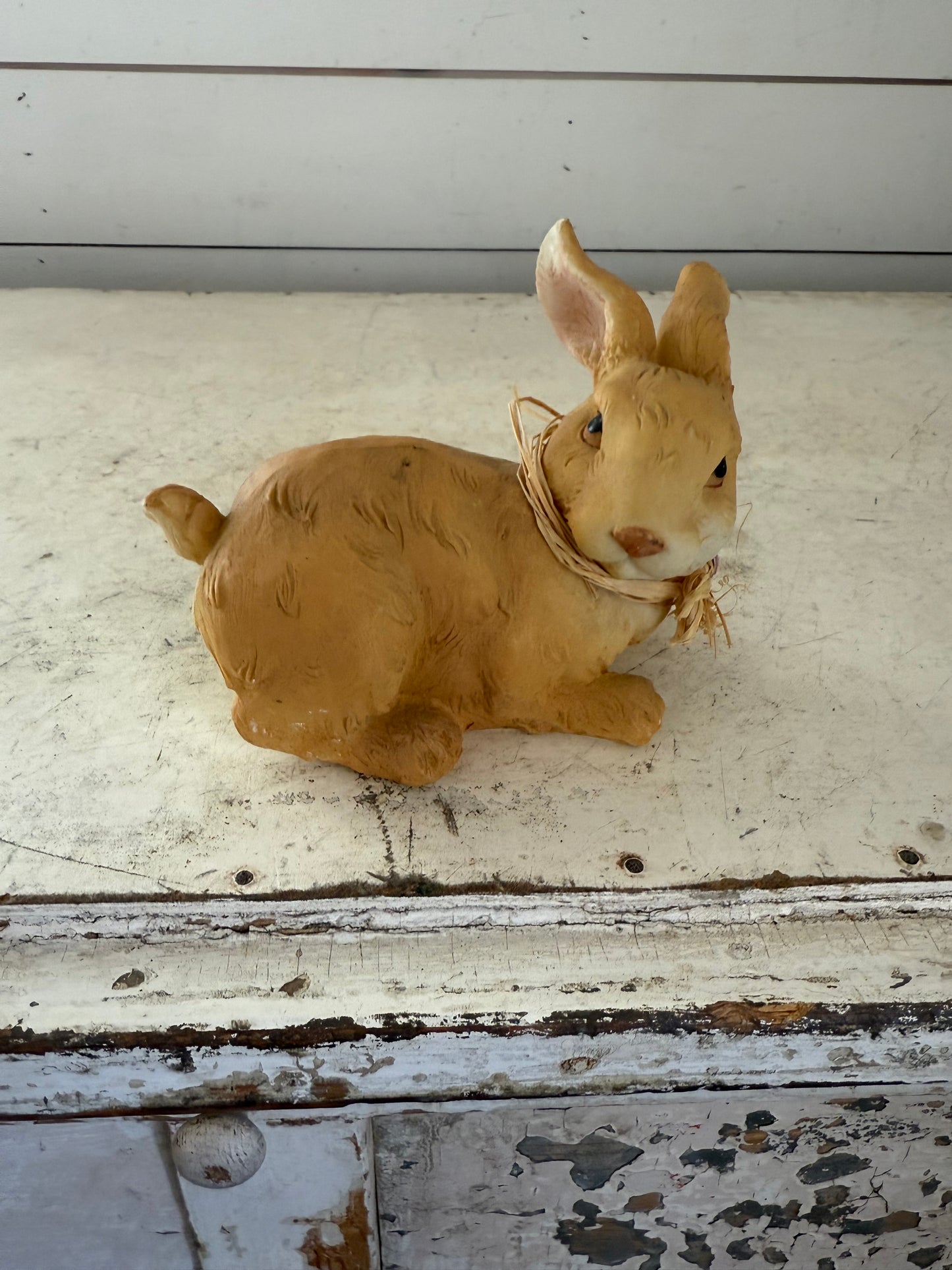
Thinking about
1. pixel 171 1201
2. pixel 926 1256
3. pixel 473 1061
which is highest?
pixel 473 1061

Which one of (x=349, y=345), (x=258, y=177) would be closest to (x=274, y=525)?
(x=349, y=345)

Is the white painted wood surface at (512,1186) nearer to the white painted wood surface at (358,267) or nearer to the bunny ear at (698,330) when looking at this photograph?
the bunny ear at (698,330)

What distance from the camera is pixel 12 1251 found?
85 centimetres

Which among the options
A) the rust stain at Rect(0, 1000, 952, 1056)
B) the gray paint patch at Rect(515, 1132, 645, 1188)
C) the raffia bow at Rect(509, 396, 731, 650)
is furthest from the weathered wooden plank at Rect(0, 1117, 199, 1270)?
the raffia bow at Rect(509, 396, 731, 650)

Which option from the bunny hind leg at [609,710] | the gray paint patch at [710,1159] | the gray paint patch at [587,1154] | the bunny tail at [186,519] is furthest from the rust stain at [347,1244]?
the bunny tail at [186,519]

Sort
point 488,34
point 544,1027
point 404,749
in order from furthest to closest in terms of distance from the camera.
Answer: point 488,34, point 404,749, point 544,1027

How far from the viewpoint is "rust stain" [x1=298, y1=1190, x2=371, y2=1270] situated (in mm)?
812

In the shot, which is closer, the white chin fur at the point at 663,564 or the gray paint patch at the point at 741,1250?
the white chin fur at the point at 663,564

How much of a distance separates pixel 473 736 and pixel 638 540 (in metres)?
0.22

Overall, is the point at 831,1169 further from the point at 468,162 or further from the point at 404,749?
the point at 468,162

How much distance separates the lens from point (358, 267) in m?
1.53

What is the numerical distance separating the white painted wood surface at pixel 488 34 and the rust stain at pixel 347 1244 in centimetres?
124

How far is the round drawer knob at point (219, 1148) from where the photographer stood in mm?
746

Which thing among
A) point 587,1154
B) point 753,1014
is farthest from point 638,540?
point 587,1154
